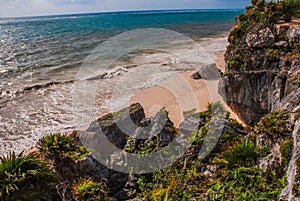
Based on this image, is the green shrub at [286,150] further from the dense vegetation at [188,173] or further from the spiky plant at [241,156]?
the spiky plant at [241,156]

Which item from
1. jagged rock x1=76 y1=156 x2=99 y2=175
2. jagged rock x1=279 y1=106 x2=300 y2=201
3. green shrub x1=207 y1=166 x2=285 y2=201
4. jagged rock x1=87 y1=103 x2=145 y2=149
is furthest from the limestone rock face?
jagged rock x1=76 y1=156 x2=99 y2=175

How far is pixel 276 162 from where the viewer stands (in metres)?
7.20

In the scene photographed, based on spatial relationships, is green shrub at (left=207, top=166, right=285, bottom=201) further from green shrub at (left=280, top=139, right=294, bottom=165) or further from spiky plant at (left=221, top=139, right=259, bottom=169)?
green shrub at (left=280, top=139, right=294, bottom=165)

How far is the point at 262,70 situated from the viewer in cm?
1386

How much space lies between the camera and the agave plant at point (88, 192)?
8.20 meters

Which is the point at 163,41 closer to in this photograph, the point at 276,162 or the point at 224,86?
the point at 224,86

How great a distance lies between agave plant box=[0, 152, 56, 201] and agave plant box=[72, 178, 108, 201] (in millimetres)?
929

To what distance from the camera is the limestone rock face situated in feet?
41.4

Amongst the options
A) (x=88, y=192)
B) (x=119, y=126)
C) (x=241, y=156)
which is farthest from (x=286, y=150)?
(x=119, y=126)

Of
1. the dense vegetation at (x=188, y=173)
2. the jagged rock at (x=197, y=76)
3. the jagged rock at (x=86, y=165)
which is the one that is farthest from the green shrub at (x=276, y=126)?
the jagged rock at (x=197, y=76)

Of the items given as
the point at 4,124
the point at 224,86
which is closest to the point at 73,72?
the point at 4,124

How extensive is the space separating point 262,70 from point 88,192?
11358mm

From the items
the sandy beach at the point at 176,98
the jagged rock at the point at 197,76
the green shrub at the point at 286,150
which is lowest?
the sandy beach at the point at 176,98

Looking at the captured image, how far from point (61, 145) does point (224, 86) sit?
35.6ft
